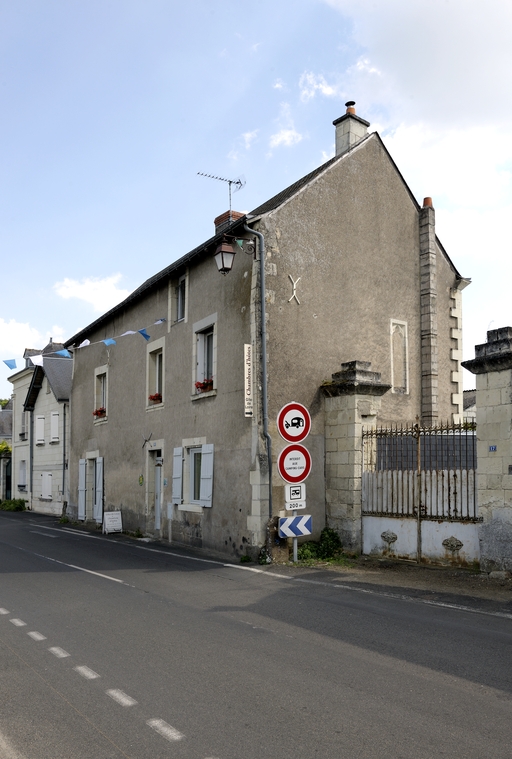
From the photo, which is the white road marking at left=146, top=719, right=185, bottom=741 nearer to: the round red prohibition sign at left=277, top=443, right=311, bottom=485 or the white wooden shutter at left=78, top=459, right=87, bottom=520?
the round red prohibition sign at left=277, top=443, right=311, bottom=485

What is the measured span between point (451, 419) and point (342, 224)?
17.1 ft

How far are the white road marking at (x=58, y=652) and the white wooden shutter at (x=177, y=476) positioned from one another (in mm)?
9505

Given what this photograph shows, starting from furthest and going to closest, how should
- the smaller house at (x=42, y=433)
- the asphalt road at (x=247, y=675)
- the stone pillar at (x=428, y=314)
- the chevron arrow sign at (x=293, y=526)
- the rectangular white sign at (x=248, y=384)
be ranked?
the smaller house at (x=42, y=433), the stone pillar at (x=428, y=314), the rectangular white sign at (x=248, y=384), the chevron arrow sign at (x=293, y=526), the asphalt road at (x=247, y=675)

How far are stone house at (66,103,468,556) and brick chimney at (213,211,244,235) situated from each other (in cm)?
12

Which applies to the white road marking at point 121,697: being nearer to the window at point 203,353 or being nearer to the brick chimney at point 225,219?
the window at point 203,353

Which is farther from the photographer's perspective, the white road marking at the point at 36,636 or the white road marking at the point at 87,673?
the white road marking at the point at 36,636

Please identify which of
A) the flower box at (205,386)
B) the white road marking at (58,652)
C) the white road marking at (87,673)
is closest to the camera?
the white road marking at (87,673)

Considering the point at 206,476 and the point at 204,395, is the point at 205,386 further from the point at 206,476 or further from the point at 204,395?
the point at 206,476

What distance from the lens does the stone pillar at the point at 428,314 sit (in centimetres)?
1544

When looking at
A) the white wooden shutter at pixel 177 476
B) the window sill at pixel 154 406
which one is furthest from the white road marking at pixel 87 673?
the window sill at pixel 154 406

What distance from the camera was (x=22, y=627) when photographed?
22.5 feet

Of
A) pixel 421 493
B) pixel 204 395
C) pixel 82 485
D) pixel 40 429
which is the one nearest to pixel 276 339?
pixel 204 395

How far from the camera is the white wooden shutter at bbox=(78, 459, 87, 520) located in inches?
872

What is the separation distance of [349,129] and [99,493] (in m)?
12.4
